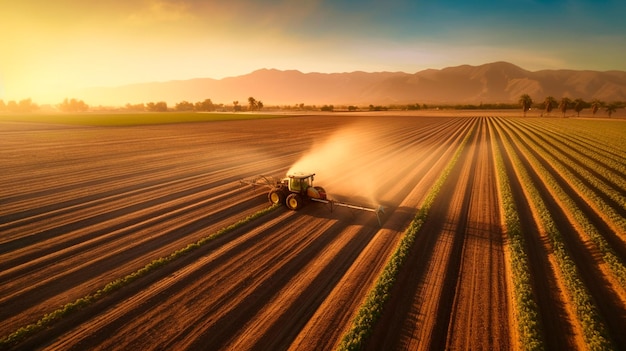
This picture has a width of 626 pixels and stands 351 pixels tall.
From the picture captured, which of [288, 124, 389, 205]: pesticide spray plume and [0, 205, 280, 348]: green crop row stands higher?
[288, 124, 389, 205]: pesticide spray plume

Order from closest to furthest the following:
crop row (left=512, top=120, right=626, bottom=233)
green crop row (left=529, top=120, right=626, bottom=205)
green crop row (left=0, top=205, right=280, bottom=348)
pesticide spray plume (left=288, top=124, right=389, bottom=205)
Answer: green crop row (left=0, top=205, right=280, bottom=348) < crop row (left=512, top=120, right=626, bottom=233) < green crop row (left=529, top=120, right=626, bottom=205) < pesticide spray plume (left=288, top=124, right=389, bottom=205)

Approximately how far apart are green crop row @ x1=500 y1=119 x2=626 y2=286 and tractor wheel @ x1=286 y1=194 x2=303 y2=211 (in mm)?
11376

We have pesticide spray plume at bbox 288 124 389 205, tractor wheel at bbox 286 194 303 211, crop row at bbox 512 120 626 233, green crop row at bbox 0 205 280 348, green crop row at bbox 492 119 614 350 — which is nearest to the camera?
green crop row at bbox 492 119 614 350

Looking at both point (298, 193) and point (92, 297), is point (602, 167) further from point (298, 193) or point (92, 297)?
point (92, 297)

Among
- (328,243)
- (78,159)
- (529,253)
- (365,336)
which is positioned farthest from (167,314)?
(78,159)

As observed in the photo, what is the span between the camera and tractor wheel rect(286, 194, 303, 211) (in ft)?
46.6

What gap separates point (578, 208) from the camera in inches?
565

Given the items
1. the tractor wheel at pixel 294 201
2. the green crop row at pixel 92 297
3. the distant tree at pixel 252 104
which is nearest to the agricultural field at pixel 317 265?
the green crop row at pixel 92 297

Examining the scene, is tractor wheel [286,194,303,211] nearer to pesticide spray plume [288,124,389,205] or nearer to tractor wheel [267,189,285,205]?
tractor wheel [267,189,285,205]

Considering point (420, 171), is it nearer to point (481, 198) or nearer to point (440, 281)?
point (481, 198)

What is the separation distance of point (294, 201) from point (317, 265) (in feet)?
16.5

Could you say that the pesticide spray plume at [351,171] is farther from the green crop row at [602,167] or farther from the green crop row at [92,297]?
the green crop row at [602,167]

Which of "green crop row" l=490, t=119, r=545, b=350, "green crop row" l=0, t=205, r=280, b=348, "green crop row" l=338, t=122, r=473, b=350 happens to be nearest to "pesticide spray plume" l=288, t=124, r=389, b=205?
"green crop row" l=338, t=122, r=473, b=350

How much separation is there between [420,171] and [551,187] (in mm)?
7956
